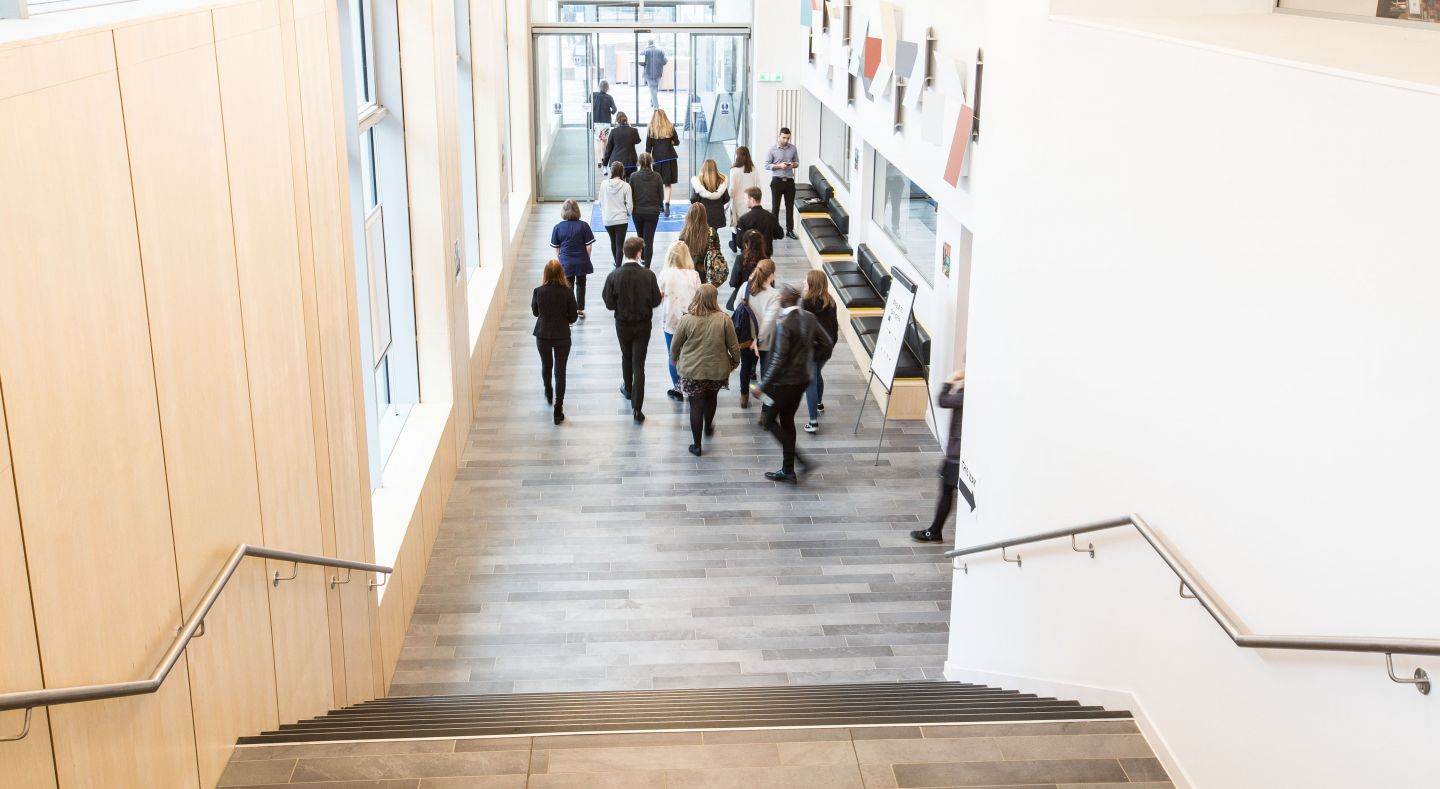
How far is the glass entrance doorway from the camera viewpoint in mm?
20703

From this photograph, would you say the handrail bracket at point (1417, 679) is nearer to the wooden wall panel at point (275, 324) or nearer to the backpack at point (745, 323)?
the wooden wall panel at point (275, 324)

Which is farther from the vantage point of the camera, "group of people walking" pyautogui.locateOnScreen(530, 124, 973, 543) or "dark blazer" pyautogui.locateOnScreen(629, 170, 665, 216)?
"dark blazer" pyautogui.locateOnScreen(629, 170, 665, 216)

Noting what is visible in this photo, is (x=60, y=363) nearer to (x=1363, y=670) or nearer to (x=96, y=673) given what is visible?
(x=96, y=673)

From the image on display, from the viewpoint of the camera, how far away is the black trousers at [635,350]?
11.1 m

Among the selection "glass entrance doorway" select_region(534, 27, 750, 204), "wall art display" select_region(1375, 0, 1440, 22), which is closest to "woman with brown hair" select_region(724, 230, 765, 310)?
"wall art display" select_region(1375, 0, 1440, 22)

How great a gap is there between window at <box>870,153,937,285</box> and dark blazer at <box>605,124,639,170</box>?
432 cm

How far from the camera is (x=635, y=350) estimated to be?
11.1 m

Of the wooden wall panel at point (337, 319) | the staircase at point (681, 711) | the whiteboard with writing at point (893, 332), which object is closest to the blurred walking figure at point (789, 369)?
the whiteboard with writing at point (893, 332)

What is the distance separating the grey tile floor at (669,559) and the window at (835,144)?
22.6 ft

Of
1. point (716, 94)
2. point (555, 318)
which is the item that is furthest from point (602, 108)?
point (555, 318)

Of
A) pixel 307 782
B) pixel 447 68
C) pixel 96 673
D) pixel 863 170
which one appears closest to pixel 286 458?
pixel 307 782

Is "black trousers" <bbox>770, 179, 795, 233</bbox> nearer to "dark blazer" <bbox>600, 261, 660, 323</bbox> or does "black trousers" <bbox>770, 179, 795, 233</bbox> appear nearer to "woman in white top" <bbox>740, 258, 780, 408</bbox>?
"woman in white top" <bbox>740, 258, 780, 408</bbox>

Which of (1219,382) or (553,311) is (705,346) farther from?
(1219,382)

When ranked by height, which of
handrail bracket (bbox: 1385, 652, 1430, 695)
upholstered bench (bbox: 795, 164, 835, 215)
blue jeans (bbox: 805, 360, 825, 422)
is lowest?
blue jeans (bbox: 805, 360, 825, 422)
